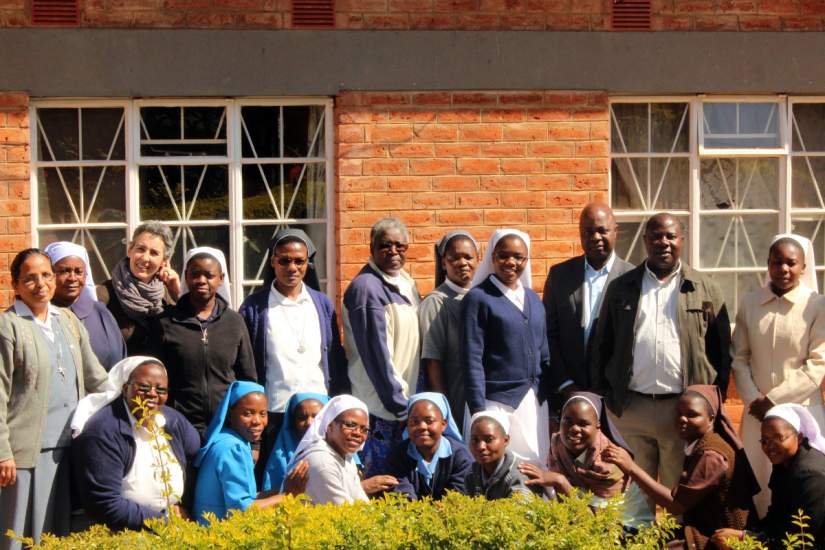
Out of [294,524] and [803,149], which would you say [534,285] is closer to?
[803,149]

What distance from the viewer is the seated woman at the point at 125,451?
20.8ft

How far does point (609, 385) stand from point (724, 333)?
0.66 meters

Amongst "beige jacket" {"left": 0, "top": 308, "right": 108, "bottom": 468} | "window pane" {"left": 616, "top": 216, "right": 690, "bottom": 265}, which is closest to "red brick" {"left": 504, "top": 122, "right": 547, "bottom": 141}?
"window pane" {"left": 616, "top": 216, "right": 690, "bottom": 265}

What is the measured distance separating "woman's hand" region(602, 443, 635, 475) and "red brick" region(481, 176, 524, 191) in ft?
8.16

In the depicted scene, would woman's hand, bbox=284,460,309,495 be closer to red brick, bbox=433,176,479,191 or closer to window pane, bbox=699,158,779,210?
red brick, bbox=433,176,479,191

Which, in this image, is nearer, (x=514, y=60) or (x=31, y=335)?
(x=31, y=335)

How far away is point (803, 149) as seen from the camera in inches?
361

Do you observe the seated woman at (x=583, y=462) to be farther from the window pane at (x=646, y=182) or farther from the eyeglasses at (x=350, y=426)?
the window pane at (x=646, y=182)

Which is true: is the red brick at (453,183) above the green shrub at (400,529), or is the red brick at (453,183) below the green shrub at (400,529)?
above

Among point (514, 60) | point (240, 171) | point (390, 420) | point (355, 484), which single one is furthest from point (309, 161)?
point (355, 484)

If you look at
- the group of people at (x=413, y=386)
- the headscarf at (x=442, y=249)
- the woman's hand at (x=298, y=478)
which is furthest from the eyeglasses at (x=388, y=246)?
the woman's hand at (x=298, y=478)

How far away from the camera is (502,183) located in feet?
28.8

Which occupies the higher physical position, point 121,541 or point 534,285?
point 534,285

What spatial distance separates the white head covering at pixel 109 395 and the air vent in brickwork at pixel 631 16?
3994 millimetres
